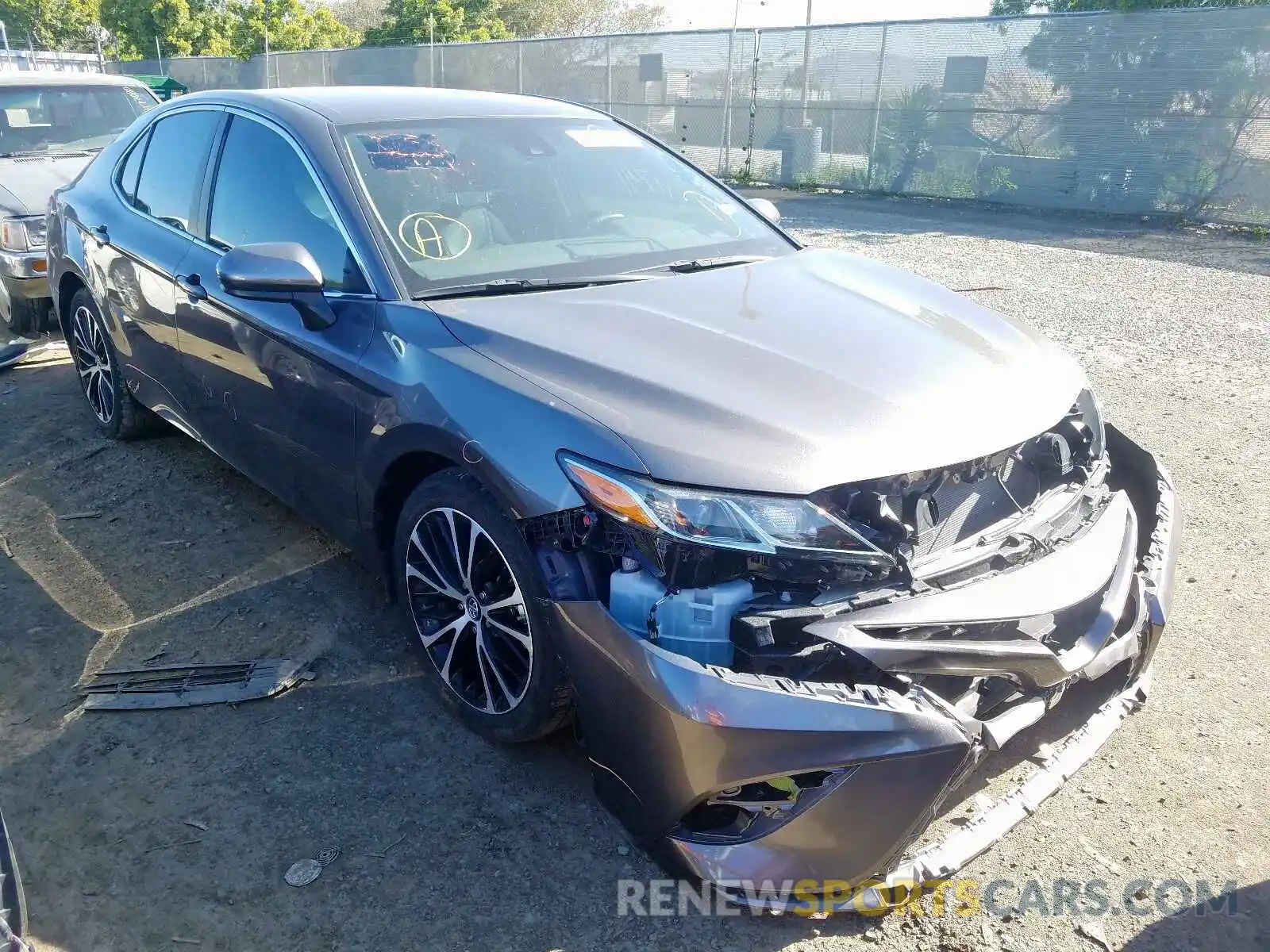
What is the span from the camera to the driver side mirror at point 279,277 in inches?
119

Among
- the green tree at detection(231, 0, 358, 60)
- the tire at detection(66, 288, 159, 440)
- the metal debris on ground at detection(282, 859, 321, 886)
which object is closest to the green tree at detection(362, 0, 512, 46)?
the green tree at detection(231, 0, 358, 60)

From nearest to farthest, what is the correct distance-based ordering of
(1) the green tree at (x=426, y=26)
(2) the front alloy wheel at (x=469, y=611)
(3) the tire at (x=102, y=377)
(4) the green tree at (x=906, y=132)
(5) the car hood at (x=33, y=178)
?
(2) the front alloy wheel at (x=469, y=611) < (3) the tire at (x=102, y=377) < (5) the car hood at (x=33, y=178) < (4) the green tree at (x=906, y=132) < (1) the green tree at (x=426, y=26)

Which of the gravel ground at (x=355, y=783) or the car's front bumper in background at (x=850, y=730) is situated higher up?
the car's front bumper in background at (x=850, y=730)

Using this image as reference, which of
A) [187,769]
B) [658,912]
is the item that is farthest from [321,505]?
[658,912]

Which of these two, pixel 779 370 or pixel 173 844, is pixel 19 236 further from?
pixel 779 370

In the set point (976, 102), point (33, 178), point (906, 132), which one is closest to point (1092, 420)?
point (33, 178)

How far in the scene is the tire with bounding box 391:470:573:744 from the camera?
2584mm

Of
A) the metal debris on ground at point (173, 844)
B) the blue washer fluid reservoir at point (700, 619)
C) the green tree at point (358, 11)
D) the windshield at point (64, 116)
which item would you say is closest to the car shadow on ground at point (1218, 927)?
the blue washer fluid reservoir at point (700, 619)

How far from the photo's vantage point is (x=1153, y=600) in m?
2.66

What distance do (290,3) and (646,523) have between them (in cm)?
3704

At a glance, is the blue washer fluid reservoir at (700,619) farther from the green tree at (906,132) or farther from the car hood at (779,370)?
the green tree at (906,132)

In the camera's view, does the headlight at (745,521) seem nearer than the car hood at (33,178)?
Yes

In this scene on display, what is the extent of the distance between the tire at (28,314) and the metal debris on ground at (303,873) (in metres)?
5.10

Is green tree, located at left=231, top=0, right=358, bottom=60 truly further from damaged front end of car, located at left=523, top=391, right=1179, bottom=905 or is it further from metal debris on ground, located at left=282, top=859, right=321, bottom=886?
damaged front end of car, located at left=523, top=391, right=1179, bottom=905
